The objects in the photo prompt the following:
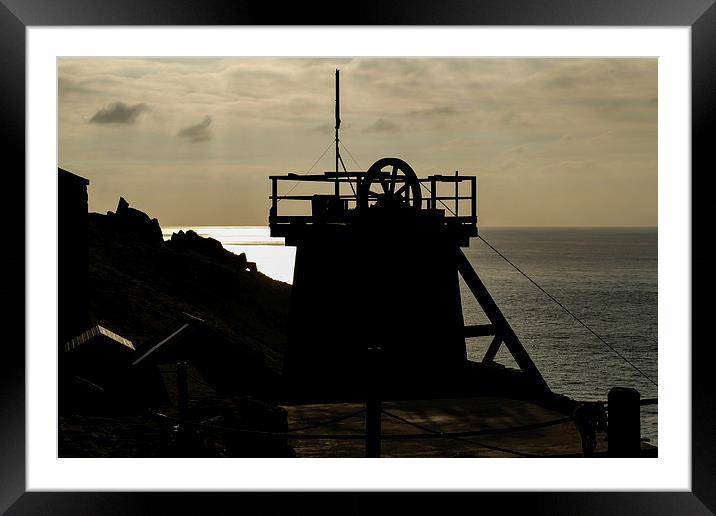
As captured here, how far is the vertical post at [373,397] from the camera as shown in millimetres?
9719

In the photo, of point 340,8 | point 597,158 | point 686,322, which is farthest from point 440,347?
point 597,158

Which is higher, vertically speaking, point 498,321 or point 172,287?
point 498,321

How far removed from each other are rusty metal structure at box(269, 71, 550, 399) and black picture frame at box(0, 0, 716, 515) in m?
9.01

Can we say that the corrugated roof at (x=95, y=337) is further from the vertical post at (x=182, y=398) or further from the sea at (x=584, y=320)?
the sea at (x=584, y=320)

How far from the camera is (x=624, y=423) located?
298 inches

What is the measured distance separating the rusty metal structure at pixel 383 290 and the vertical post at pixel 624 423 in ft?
26.0

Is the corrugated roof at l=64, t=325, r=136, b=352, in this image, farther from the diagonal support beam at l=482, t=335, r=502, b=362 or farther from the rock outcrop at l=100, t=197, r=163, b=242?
the rock outcrop at l=100, t=197, r=163, b=242

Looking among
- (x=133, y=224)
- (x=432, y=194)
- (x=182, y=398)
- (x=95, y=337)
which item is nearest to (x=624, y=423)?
(x=182, y=398)

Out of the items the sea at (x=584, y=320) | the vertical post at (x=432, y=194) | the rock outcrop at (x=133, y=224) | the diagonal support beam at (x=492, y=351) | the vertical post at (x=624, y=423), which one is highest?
the rock outcrop at (x=133, y=224)

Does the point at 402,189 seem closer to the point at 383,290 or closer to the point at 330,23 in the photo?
the point at 383,290

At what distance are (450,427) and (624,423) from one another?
25.5 feet

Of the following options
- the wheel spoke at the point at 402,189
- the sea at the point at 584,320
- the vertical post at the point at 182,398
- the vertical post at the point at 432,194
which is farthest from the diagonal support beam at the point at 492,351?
the sea at the point at 584,320

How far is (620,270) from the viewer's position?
134 m

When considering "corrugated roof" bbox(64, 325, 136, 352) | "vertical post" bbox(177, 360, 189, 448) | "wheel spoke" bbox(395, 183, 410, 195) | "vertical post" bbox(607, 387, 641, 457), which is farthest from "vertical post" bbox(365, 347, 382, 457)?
"wheel spoke" bbox(395, 183, 410, 195)
